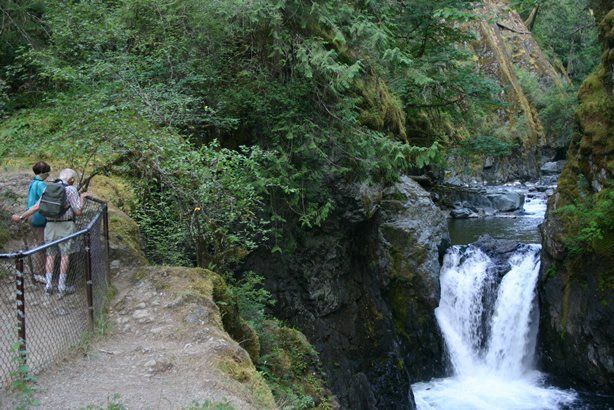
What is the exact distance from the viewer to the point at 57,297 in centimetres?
669

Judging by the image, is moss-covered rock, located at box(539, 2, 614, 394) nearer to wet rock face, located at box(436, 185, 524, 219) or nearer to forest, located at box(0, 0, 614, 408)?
forest, located at box(0, 0, 614, 408)

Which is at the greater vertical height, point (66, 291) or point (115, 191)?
point (115, 191)

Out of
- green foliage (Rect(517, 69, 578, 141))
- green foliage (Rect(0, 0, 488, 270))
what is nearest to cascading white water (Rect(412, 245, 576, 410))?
green foliage (Rect(0, 0, 488, 270))

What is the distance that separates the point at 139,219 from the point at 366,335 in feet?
24.2

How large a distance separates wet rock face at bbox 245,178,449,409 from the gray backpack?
20.7ft

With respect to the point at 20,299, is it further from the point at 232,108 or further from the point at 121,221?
the point at 232,108

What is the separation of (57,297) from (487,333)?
13.4m

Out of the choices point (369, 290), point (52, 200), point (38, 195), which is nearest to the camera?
point (52, 200)

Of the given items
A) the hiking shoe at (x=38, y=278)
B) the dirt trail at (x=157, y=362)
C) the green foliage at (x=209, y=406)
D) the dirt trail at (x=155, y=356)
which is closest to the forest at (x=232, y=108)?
the dirt trail at (x=155, y=356)

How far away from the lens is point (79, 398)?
5043mm

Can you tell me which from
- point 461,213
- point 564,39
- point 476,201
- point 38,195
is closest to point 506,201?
point 476,201

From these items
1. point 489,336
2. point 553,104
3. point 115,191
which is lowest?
point 489,336

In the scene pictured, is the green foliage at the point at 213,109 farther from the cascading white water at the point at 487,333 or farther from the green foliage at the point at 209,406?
the cascading white water at the point at 487,333

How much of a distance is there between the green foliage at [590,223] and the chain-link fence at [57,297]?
11090mm
